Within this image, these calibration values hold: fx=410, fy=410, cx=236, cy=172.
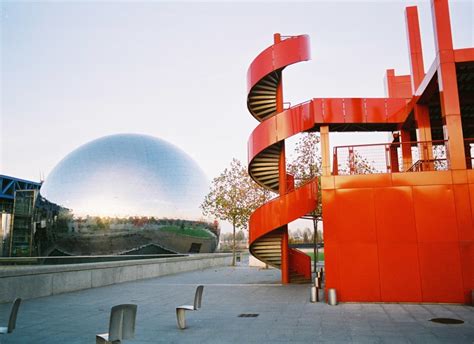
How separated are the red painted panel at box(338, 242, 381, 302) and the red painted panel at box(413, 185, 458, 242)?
164 centimetres

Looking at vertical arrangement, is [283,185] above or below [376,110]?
below

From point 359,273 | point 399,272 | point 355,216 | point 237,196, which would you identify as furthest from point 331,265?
point 237,196

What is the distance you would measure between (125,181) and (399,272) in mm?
24774

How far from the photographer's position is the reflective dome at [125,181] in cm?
3225

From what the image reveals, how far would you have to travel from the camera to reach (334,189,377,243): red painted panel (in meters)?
13.2

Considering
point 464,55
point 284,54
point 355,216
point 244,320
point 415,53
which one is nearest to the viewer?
point 244,320

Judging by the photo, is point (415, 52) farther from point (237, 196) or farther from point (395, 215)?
point (237, 196)

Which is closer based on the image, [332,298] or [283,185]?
[332,298]

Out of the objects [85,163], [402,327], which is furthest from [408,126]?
[85,163]

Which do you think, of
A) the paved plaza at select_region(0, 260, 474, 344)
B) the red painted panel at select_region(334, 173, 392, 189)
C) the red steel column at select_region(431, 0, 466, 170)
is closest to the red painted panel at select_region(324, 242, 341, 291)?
the paved plaza at select_region(0, 260, 474, 344)

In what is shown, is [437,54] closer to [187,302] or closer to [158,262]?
[187,302]

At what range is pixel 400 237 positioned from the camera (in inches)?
510

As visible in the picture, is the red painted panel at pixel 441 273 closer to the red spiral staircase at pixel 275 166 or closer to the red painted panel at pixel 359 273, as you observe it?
the red painted panel at pixel 359 273

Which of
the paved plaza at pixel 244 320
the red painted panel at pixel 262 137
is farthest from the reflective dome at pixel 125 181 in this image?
the paved plaza at pixel 244 320
